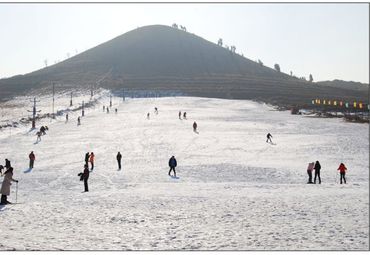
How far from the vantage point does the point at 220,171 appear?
26984 millimetres

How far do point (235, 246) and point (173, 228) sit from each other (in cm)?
229

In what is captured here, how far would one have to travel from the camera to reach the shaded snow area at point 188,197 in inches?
455

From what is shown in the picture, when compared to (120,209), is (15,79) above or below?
above

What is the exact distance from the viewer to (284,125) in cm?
5869

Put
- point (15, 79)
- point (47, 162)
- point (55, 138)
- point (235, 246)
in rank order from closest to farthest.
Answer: point (235, 246), point (47, 162), point (55, 138), point (15, 79)

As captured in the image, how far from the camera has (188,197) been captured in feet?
58.2

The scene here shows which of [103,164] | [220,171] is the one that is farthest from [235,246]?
[103,164]

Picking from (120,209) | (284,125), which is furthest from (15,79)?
(120,209)

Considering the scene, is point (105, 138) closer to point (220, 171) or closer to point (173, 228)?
point (220, 171)

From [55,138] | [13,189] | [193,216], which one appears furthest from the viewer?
[55,138]

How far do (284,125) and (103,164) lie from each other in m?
34.9

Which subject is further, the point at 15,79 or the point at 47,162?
the point at 15,79

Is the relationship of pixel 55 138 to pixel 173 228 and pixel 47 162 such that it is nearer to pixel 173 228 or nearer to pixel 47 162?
pixel 47 162

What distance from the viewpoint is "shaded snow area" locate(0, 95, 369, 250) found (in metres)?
11.5
